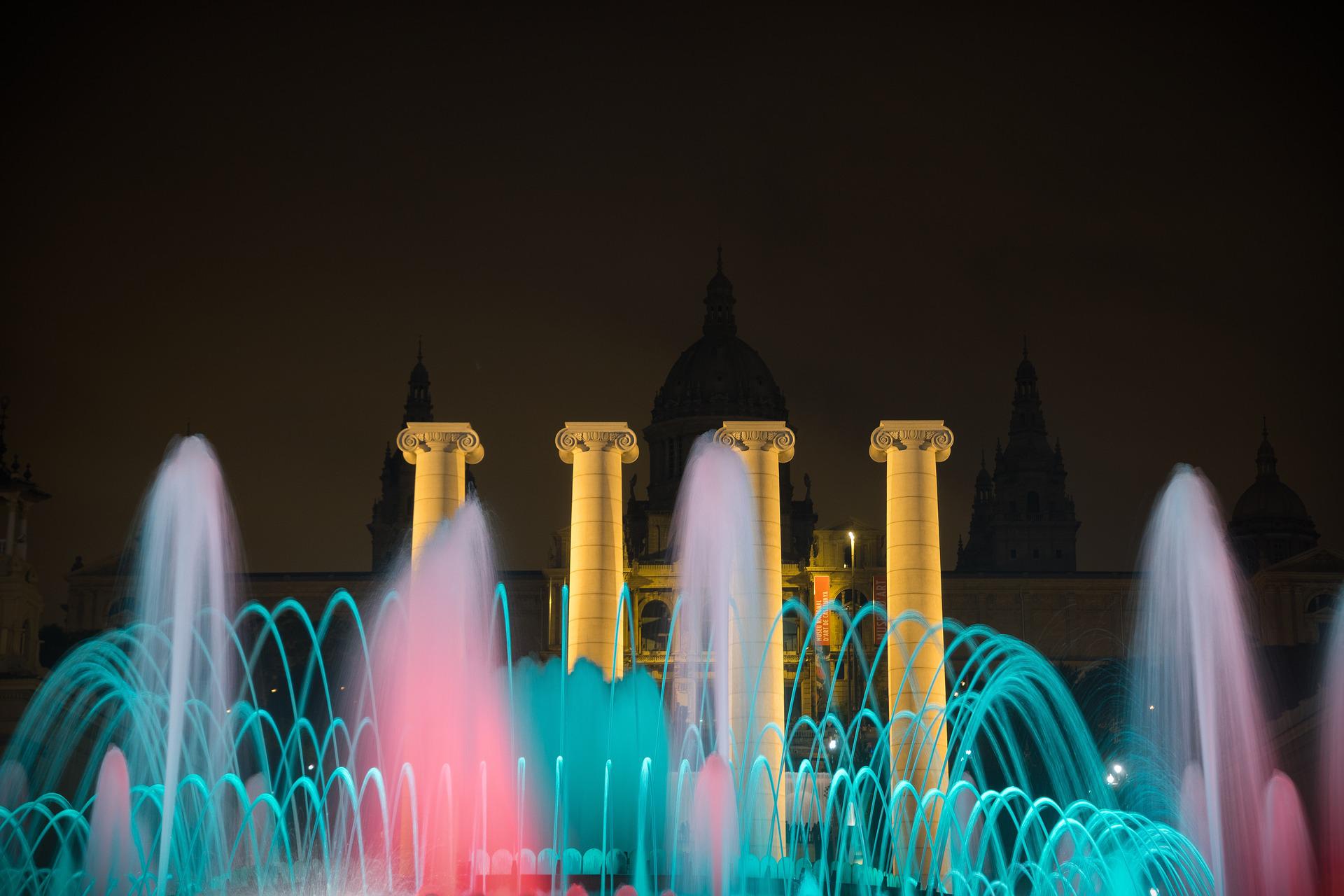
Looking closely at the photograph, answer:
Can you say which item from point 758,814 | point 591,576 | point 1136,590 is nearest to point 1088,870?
point 758,814

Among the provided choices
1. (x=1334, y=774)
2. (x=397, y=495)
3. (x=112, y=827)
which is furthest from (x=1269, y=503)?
(x=112, y=827)

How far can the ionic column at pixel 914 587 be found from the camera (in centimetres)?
4772

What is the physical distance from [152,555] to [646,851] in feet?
47.2

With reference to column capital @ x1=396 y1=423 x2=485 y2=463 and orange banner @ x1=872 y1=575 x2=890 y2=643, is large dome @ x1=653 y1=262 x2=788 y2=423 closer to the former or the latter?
orange banner @ x1=872 y1=575 x2=890 y2=643

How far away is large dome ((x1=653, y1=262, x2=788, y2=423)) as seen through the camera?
176625 mm

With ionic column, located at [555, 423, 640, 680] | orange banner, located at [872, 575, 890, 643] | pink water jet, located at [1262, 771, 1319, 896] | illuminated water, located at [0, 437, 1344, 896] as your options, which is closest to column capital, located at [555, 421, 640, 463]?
ionic column, located at [555, 423, 640, 680]

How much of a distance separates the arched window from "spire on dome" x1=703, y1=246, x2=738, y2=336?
48218 mm

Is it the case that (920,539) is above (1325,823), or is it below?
above

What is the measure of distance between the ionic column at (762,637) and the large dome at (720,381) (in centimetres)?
12135

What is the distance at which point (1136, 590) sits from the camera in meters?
145

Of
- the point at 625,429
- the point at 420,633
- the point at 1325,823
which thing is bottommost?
the point at 1325,823

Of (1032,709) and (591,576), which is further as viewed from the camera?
(1032,709)

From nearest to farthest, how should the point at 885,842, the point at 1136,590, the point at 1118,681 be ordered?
the point at 885,842 < the point at 1118,681 < the point at 1136,590

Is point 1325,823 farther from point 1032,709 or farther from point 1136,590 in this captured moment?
point 1136,590
